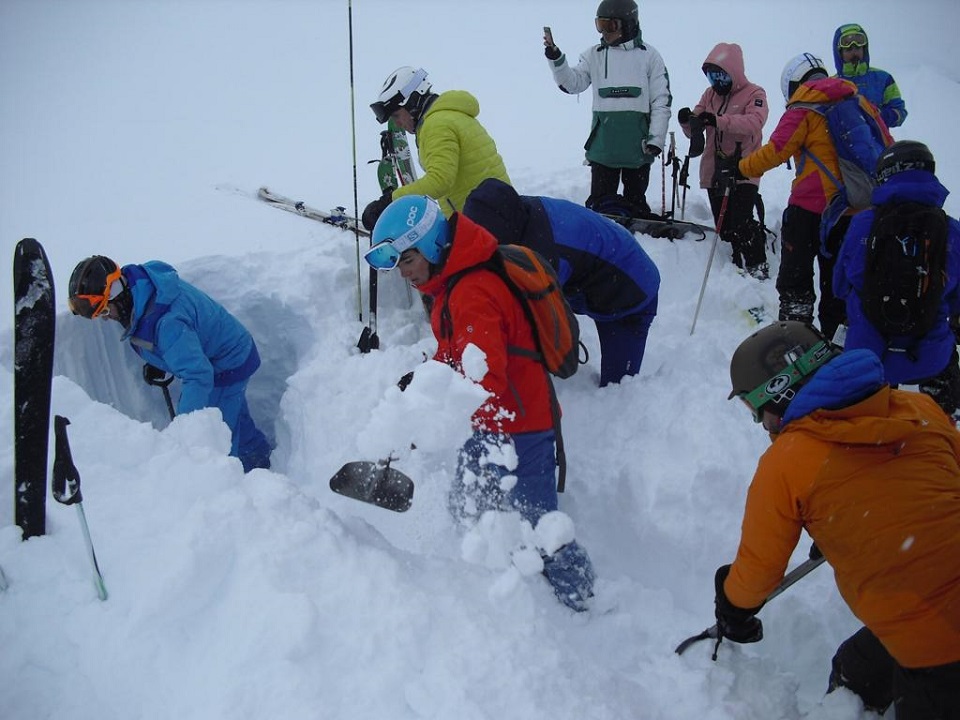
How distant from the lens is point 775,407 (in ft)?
6.70

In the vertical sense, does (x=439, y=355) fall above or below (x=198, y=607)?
above

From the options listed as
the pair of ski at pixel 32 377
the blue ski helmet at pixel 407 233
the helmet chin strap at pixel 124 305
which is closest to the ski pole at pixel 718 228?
the blue ski helmet at pixel 407 233

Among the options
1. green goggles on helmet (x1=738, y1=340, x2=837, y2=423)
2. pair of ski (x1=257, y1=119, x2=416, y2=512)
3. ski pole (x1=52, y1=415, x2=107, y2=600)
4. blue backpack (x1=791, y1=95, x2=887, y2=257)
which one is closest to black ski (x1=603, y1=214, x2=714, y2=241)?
pair of ski (x1=257, y1=119, x2=416, y2=512)

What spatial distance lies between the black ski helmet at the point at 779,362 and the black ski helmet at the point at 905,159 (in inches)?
66.8

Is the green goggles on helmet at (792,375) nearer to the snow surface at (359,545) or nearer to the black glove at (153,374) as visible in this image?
the snow surface at (359,545)

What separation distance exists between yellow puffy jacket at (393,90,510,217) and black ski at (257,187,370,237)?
1.60 metres

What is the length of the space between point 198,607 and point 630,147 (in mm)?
5165

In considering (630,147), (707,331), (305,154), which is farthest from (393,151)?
(305,154)

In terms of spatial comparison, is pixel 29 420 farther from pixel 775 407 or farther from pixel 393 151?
pixel 393 151

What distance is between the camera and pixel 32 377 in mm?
2316

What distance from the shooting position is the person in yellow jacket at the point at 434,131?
13.9 feet

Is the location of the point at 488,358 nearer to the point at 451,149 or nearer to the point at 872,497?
the point at 872,497

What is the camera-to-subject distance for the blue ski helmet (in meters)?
2.72

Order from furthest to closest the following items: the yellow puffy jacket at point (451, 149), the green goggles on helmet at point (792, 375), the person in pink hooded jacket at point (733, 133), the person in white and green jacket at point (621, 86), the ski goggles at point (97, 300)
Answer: the person in pink hooded jacket at point (733, 133) → the person in white and green jacket at point (621, 86) → the yellow puffy jacket at point (451, 149) → the ski goggles at point (97, 300) → the green goggles on helmet at point (792, 375)
